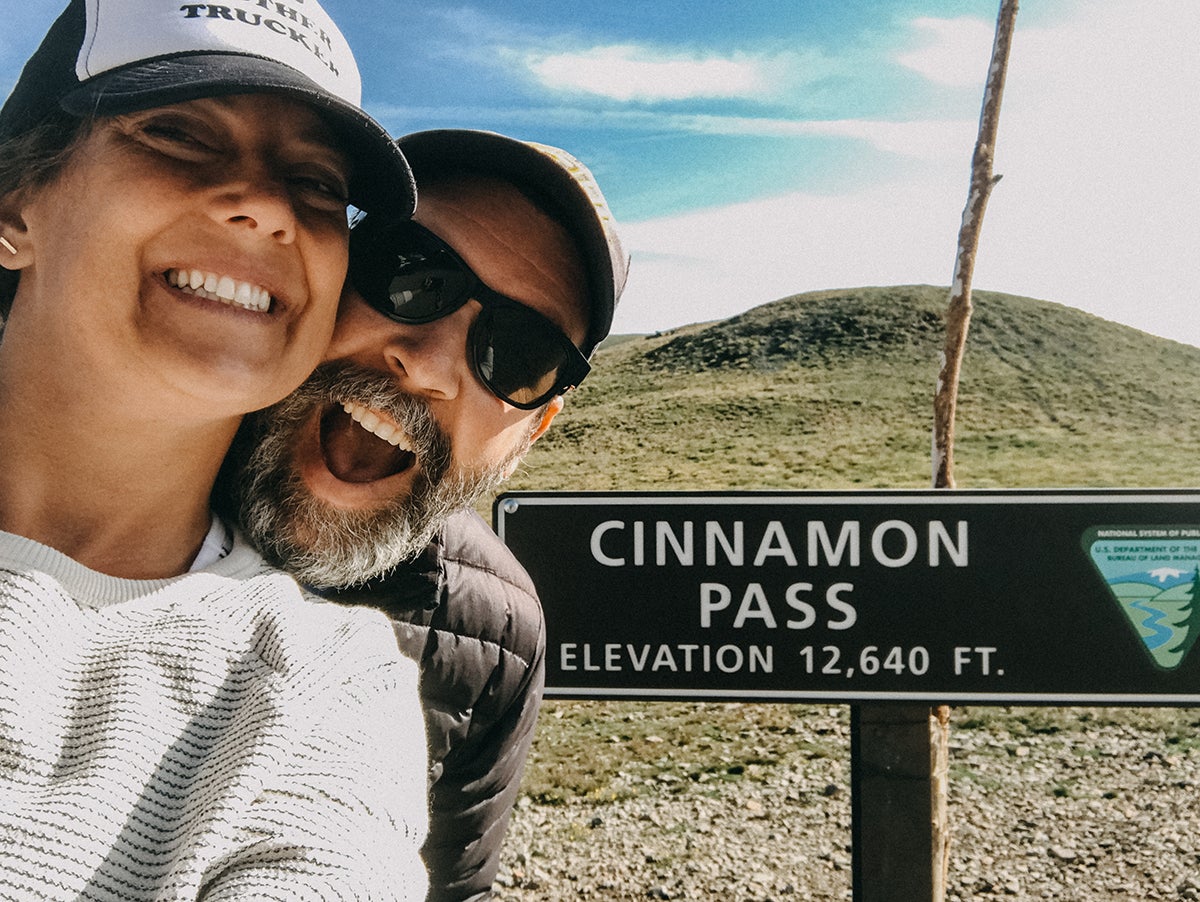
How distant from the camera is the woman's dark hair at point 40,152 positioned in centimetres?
124

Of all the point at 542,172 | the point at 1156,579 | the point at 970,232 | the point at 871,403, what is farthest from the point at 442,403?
the point at 871,403

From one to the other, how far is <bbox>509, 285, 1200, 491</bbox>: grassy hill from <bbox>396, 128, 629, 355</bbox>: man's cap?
1999 centimetres

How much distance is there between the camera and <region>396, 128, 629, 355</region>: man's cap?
194 cm

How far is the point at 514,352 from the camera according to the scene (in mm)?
1950

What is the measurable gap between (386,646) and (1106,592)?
2250 millimetres

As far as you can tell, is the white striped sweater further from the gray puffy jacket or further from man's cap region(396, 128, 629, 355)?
man's cap region(396, 128, 629, 355)

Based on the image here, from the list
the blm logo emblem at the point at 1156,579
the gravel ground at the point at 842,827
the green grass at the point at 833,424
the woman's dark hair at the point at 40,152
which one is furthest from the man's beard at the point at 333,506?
the green grass at the point at 833,424

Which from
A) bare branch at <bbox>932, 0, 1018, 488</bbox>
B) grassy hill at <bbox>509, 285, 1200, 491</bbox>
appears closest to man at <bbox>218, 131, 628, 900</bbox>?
bare branch at <bbox>932, 0, 1018, 488</bbox>

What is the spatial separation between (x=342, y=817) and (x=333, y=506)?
107 cm

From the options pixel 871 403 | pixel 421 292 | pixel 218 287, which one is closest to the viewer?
pixel 218 287

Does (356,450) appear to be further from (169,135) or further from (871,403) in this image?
(871,403)

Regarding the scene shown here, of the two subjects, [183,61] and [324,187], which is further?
[324,187]

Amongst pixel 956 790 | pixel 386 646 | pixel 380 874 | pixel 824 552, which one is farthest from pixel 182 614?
pixel 956 790

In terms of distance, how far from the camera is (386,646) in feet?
4.16
